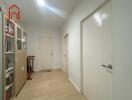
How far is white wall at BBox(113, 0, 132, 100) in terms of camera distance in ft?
3.98

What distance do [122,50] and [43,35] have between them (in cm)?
557

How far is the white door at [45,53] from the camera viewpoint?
642 centimetres

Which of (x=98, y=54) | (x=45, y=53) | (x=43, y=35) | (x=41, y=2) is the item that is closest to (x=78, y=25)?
(x=41, y=2)

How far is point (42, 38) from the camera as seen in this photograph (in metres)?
6.48

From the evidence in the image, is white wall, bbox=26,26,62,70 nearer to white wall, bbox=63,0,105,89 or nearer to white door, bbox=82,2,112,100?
white wall, bbox=63,0,105,89

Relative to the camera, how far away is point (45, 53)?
6.52 m

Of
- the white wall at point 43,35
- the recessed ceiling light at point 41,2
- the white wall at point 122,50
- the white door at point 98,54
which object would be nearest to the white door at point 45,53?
the white wall at point 43,35

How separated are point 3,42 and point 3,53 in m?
0.21

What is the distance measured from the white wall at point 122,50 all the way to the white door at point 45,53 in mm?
5341

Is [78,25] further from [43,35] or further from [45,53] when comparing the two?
[45,53]

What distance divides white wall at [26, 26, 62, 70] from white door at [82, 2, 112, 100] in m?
3.95

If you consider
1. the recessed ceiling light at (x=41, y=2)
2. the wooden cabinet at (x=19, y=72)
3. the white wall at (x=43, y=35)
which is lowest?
the wooden cabinet at (x=19, y=72)

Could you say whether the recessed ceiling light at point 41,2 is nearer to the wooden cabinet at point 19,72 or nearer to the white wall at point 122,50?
the wooden cabinet at point 19,72

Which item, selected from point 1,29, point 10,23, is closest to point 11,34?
point 10,23
